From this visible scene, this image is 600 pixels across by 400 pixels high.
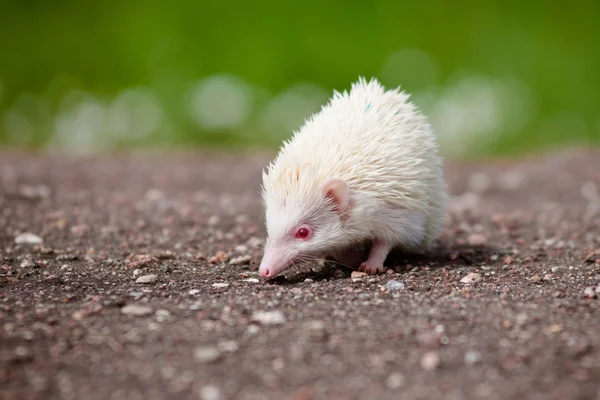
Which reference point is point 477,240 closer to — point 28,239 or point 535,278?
point 535,278

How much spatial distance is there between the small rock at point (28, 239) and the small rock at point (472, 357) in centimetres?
373

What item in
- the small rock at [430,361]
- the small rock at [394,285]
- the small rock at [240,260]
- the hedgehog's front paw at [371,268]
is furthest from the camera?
the small rock at [240,260]

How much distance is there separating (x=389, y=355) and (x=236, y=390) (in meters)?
0.72

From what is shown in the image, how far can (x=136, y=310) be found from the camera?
3.57 metres

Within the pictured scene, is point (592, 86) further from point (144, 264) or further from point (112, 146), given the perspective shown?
point (144, 264)

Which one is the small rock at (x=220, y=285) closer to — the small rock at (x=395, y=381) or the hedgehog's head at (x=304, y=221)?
the hedgehog's head at (x=304, y=221)

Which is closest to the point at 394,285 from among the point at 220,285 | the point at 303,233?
the point at 303,233

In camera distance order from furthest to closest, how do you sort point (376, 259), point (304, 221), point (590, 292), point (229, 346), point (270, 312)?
point (376, 259) < point (304, 221) < point (590, 292) < point (270, 312) < point (229, 346)

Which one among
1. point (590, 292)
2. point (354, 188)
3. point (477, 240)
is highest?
point (354, 188)

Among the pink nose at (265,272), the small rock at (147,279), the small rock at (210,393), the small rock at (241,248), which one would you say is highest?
the small rock at (241,248)

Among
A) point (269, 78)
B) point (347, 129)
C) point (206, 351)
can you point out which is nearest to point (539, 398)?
point (206, 351)

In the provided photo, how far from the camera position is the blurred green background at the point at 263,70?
37.7ft

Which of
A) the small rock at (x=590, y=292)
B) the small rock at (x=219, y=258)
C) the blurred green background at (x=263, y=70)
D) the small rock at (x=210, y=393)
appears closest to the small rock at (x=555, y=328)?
the small rock at (x=590, y=292)

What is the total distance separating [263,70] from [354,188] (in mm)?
7500
